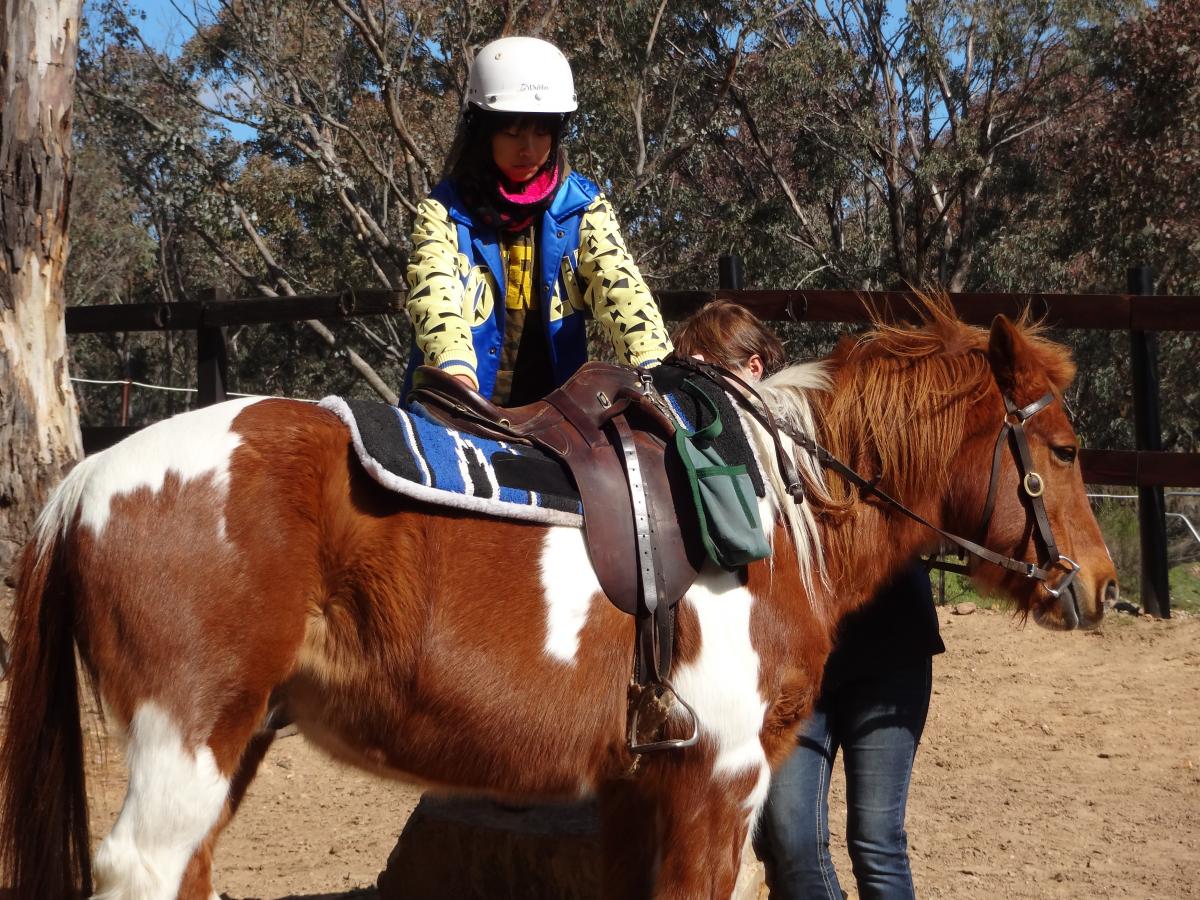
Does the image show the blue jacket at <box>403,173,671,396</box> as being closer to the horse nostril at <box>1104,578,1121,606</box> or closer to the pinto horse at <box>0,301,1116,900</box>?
the pinto horse at <box>0,301,1116,900</box>

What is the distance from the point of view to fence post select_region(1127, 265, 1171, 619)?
681cm

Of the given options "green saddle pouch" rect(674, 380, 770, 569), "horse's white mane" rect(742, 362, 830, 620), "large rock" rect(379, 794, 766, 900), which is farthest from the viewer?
"large rock" rect(379, 794, 766, 900)

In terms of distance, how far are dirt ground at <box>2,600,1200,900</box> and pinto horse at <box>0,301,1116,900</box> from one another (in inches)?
34.4

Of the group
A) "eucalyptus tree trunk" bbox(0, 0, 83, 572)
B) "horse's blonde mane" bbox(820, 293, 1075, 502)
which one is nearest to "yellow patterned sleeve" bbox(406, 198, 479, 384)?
"horse's blonde mane" bbox(820, 293, 1075, 502)

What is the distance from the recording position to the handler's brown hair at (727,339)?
319cm

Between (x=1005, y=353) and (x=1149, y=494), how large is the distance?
4.60 metres

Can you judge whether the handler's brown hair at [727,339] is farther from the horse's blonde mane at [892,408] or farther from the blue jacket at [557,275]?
the horse's blonde mane at [892,408]

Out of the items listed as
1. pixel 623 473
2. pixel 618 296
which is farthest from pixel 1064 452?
pixel 618 296

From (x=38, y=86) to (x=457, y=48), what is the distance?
33.4 feet

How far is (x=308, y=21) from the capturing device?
53.4 feet

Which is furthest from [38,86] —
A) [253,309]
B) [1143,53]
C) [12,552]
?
[1143,53]

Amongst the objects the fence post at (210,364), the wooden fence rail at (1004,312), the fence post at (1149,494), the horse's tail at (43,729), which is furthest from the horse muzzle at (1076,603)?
the fence post at (210,364)

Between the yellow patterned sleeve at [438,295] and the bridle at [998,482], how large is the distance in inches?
26.1

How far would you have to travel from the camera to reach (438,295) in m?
3.01
